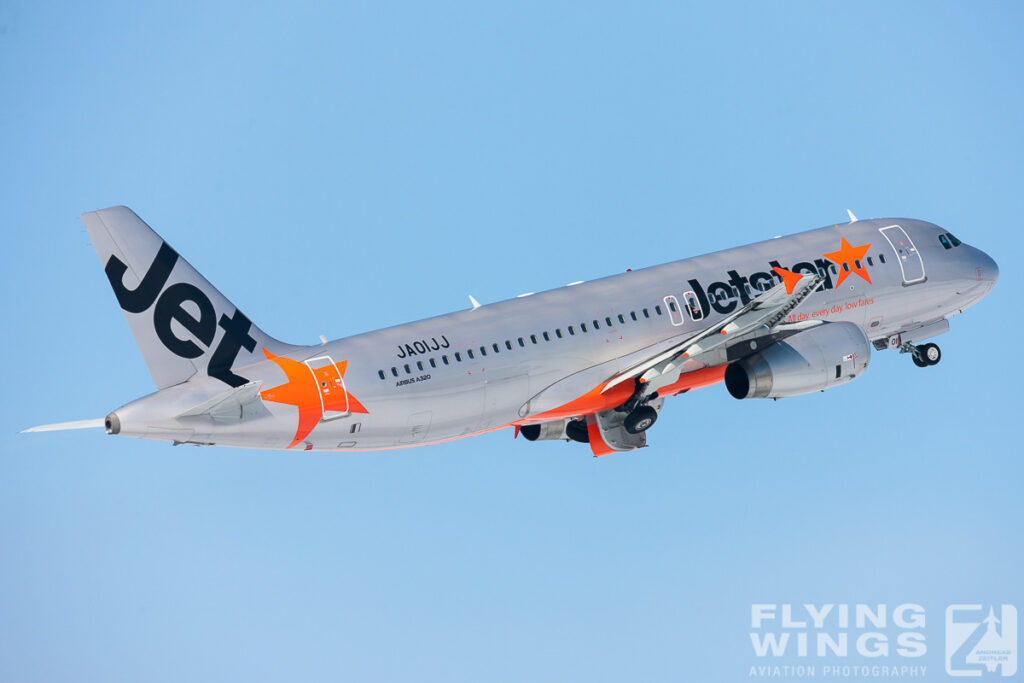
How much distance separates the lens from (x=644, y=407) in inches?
2013

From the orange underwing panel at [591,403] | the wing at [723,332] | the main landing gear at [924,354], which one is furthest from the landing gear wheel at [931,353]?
the orange underwing panel at [591,403]

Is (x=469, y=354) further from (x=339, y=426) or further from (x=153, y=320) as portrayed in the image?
(x=153, y=320)

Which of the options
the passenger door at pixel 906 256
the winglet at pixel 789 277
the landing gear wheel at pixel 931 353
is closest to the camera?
the winglet at pixel 789 277

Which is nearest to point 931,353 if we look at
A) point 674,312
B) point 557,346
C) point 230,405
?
point 674,312

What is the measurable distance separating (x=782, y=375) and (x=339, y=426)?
13471 mm

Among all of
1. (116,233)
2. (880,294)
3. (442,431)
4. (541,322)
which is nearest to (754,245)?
(880,294)

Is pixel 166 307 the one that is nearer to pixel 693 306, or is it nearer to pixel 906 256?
pixel 693 306

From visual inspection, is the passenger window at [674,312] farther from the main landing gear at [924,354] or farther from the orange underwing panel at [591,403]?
the main landing gear at [924,354]

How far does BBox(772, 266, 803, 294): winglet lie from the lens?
52.9 metres

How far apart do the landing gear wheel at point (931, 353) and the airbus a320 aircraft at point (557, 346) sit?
9 centimetres

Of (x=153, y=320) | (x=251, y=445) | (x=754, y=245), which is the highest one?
(x=754, y=245)

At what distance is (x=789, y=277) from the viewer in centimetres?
5347

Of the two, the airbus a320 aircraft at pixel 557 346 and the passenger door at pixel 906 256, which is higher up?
the passenger door at pixel 906 256

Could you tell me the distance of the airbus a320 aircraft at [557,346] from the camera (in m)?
44.4
